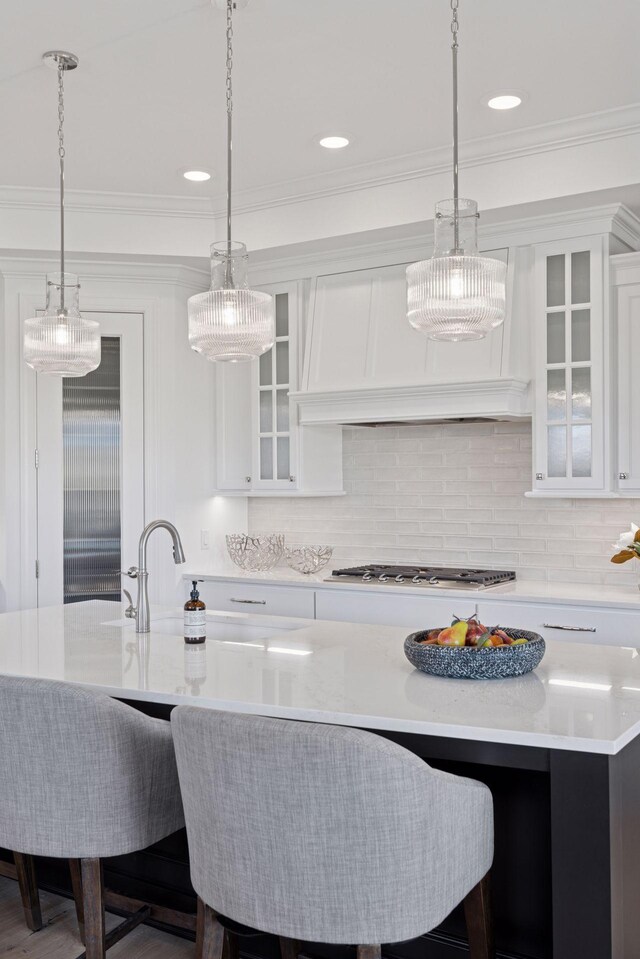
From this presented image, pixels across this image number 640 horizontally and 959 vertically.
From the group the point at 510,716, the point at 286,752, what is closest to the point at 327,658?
the point at 510,716

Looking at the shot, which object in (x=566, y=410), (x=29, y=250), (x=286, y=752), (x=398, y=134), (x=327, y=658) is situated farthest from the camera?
(x=29, y=250)

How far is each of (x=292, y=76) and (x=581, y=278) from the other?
5.21ft

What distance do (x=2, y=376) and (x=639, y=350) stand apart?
10.6ft

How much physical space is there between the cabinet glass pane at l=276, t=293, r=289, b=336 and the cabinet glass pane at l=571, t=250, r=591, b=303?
159 centimetres

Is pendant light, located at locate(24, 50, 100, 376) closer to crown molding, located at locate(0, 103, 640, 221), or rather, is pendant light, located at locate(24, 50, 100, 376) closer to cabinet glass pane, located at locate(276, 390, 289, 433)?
crown molding, located at locate(0, 103, 640, 221)

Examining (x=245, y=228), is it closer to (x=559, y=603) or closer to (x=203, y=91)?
(x=203, y=91)

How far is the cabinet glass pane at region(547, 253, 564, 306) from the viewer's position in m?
4.08

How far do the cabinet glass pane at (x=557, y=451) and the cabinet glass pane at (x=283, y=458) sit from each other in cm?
146

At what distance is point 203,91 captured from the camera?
340 centimetres

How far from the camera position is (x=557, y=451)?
4.09 m

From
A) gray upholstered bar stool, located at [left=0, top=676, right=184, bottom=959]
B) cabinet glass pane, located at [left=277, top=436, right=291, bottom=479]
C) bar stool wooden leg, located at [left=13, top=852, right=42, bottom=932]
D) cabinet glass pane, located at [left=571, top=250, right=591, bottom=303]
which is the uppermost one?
cabinet glass pane, located at [left=571, top=250, right=591, bottom=303]

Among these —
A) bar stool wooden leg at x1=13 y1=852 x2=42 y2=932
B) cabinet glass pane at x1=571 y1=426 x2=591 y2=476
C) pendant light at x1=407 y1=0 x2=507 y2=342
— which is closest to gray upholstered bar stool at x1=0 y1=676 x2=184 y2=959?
bar stool wooden leg at x1=13 y1=852 x2=42 y2=932

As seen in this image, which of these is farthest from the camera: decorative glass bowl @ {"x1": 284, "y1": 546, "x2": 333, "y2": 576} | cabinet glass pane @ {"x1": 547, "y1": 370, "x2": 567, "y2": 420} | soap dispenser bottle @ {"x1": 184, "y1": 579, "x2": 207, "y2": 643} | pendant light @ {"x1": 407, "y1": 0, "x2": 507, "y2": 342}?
decorative glass bowl @ {"x1": 284, "y1": 546, "x2": 333, "y2": 576}

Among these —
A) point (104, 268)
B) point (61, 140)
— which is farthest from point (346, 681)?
point (104, 268)
